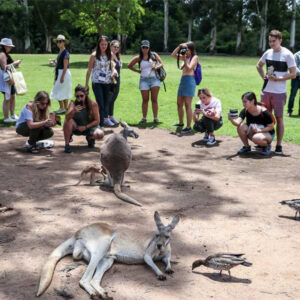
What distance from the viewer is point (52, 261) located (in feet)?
11.8

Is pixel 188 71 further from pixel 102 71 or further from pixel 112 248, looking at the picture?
pixel 112 248

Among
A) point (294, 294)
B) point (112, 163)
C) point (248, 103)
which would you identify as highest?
point (248, 103)

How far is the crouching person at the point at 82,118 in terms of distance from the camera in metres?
7.35

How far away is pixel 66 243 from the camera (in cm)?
382

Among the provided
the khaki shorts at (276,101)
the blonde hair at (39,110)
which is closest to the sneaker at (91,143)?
the blonde hair at (39,110)

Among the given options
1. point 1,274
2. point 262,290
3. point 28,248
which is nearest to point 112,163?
point 28,248

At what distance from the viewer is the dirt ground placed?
348cm

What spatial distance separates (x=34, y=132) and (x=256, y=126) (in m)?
3.38

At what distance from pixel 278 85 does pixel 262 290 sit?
4721 mm

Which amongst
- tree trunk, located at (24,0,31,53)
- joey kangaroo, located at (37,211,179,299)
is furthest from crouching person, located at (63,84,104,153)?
tree trunk, located at (24,0,31,53)

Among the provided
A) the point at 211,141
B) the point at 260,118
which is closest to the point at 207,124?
the point at 211,141

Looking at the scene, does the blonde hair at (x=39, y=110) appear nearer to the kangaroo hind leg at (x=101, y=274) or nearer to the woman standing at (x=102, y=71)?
the woman standing at (x=102, y=71)

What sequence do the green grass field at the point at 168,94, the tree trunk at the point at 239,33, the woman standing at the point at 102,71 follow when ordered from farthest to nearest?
the tree trunk at the point at 239,33
the green grass field at the point at 168,94
the woman standing at the point at 102,71

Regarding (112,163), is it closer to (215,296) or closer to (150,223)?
(150,223)
